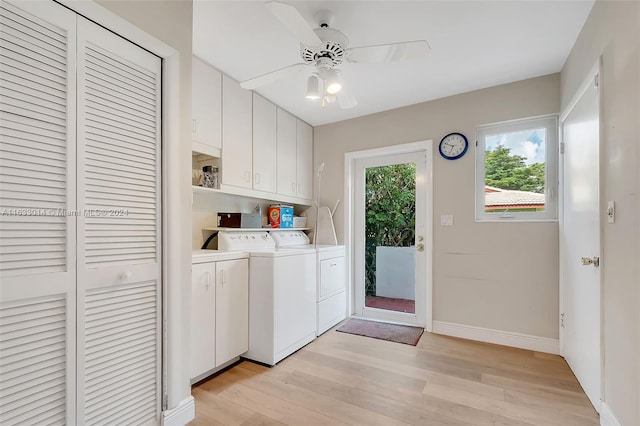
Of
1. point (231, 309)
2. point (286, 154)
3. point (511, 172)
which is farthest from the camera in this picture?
point (286, 154)

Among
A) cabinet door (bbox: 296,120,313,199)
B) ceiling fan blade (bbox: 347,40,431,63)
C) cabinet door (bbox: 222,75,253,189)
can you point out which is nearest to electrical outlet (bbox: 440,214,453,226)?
cabinet door (bbox: 296,120,313,199)

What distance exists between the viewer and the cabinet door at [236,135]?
8.39ft

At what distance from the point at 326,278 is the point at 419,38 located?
91.4 inches

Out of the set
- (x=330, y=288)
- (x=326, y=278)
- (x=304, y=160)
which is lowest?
(x=330, y=288)

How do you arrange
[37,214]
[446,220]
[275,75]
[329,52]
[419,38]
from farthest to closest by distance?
[446,220] → [419,38] → [275,75] → [329,52] → [37,214]

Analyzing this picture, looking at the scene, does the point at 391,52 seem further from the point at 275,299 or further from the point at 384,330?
the point at 384,330

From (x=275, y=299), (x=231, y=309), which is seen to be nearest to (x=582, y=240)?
(x=275, y=299)

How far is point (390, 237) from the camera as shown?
347 centimetres

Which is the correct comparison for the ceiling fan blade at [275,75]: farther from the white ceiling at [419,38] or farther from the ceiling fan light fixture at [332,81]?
the white ceiling at [419,38]

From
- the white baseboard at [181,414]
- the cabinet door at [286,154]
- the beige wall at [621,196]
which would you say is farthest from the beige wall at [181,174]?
the beige wall at [621,196]

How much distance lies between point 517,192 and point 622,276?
1.51 metres

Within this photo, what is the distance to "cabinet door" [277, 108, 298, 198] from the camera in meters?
3.26

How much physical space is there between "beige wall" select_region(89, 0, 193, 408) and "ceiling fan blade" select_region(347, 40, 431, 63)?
3.16ft

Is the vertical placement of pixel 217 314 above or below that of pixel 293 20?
below
